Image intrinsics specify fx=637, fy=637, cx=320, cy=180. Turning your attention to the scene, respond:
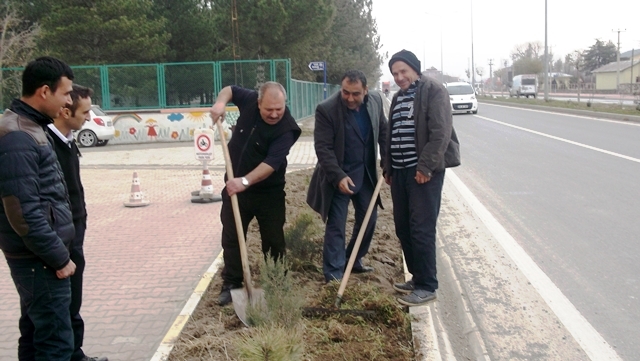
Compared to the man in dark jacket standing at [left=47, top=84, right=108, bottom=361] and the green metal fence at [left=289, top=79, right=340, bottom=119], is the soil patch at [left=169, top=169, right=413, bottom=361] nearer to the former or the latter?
the man in dark jacket standing at [left=47, top=84, right=108, bottom=361]

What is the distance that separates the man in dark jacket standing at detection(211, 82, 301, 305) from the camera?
464 cm

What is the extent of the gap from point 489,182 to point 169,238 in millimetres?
5756

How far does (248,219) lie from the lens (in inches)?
197


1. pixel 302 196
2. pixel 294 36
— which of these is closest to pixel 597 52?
pixel 294 36

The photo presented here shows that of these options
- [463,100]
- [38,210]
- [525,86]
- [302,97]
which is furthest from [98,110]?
[525,86]

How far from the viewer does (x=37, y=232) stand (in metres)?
2.95

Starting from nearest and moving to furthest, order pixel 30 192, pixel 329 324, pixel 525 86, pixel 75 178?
pixel 30 192 → pixel 75 178 → pixel 329 324 → pixel 525 86

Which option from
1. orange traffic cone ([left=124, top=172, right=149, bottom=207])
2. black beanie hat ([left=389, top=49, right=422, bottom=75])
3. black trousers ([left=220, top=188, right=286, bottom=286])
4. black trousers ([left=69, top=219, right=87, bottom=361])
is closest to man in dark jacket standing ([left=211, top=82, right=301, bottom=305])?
black trousers ([left=220, top=188, right=286, bottom=286])

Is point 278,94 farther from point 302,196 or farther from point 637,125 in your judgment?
point 637,125

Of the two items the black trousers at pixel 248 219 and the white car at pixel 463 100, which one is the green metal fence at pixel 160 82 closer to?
the white car at pixel 463 100

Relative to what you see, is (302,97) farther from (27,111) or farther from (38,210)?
(38,210)

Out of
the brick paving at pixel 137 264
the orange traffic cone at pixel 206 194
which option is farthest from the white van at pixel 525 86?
the orange traffic cone at pixel 206 194

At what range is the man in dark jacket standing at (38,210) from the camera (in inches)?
114

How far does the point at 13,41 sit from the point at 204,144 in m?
16.7
